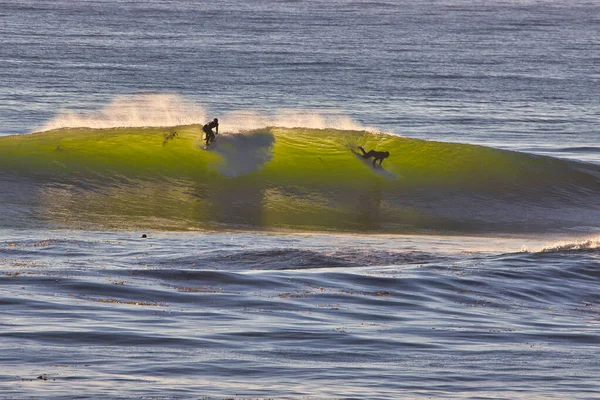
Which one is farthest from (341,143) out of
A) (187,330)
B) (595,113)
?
(595,113)

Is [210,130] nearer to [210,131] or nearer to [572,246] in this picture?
[210,131]

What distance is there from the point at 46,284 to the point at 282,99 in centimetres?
3042

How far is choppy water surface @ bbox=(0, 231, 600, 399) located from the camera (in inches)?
316

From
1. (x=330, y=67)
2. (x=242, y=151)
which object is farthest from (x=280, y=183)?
(x=330, y=67)

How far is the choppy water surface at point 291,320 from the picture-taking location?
803cm

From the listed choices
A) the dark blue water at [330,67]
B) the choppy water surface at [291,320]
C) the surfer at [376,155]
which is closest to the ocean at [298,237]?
the choppy water surface at [291,320]

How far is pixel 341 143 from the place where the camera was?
22.8 metres

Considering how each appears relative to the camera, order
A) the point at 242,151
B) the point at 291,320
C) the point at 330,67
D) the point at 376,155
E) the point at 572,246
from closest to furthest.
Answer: the point at 291,320
the point at 572,246
the point at 242,151
the point at 376,155
the point at 330,67

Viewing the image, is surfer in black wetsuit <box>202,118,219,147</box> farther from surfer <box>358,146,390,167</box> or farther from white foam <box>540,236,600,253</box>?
white foam <box>540,236,600,253</box>

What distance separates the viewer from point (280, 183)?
20.9 meters

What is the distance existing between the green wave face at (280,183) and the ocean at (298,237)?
0.07 m

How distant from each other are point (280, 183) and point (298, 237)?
430cm

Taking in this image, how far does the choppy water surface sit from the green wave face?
136 inches

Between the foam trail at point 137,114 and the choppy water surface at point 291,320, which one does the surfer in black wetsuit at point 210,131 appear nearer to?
the foam trail at point 137,114
